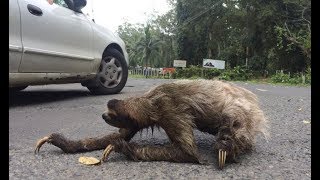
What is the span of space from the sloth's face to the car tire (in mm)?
3427

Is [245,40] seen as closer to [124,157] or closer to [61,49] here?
[61,49]

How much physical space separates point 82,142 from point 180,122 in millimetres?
727

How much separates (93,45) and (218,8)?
35.5 meters

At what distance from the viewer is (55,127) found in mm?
3604

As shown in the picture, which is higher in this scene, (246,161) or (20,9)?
(20,9)

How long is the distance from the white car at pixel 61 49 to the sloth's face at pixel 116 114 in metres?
2.20

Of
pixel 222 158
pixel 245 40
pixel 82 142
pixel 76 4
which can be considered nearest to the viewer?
pixel 222 158

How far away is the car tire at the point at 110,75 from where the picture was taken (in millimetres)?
5906

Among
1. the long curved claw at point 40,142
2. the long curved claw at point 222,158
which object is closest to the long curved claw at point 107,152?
the long curved claw at point 40,142

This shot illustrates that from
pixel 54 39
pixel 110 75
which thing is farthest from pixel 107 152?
pixel 110 75

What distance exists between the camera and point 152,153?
2473 millimetres
